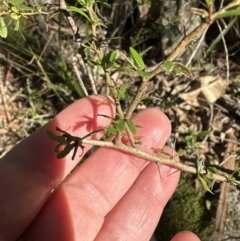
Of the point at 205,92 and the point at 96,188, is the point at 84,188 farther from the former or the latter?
the point at 205,92

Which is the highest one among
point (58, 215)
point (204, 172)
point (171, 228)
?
point (204, 172)

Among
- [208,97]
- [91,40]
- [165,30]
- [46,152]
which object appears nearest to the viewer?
[91,40]

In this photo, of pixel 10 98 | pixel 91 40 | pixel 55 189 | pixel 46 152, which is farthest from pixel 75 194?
pixel 10 98

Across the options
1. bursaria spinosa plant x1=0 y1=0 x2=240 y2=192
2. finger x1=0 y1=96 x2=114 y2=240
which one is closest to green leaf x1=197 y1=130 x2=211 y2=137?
bursaria spinosa plant x1=0 y1=0 x2=240 y2=192

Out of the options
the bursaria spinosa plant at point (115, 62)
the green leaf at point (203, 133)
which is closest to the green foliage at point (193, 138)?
the green leaf at point (203, 133)

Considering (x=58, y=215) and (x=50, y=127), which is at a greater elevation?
(x=50, y=127)

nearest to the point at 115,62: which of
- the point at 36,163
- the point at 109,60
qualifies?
the point at 109,60

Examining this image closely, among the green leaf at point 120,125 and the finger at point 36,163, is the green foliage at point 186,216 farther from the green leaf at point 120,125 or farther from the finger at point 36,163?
the green leaf at point 120,125

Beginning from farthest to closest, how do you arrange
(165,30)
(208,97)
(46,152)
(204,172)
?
(208,97), (165,30), (46,152), (204,172)

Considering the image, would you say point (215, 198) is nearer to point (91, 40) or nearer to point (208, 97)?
point (208, 97)
